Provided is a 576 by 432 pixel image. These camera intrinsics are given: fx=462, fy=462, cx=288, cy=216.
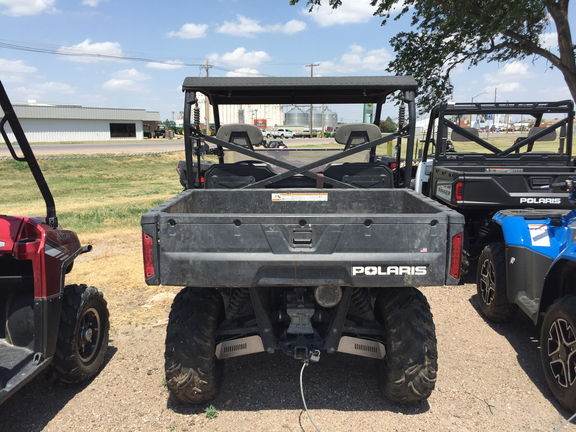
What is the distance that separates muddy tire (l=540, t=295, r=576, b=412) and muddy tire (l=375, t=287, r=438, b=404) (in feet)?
2.97

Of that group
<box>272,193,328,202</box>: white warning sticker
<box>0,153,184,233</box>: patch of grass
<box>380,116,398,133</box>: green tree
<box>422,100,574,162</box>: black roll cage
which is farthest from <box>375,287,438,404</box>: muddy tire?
<box>0,153,184,233</box>: patch of grass

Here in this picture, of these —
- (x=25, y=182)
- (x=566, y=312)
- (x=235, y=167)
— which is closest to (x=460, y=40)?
(x=235, y=167)

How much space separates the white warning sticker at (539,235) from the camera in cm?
402

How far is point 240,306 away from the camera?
11.3 ft

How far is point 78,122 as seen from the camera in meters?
52.3

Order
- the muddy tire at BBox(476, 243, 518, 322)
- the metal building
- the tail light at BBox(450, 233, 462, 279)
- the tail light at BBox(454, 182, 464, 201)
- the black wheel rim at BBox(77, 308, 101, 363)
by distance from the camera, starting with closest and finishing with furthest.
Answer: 1. the tail light at BBox(450, 233, 462, 279)
2. the black wheel rim at BBox(77, 308, 101, 363)
3. the muddy tire at BBox(476, 243, 518, 322)
4. the tail light at BBox(454, 182, 464, 201)
5. the metal building

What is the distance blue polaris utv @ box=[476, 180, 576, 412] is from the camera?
3168mm

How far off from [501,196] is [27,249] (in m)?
4.94

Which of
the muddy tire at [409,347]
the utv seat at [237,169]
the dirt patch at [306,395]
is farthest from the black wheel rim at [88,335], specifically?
the muddy tire at [409,347]

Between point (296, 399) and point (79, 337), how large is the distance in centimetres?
168

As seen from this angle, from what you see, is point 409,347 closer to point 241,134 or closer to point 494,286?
point 494,286

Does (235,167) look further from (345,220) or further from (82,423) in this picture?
(82,423)

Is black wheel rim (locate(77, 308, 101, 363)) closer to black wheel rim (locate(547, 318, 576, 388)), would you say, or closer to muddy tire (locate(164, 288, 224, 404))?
muddy tire (locate(164, 288, 224, 404))

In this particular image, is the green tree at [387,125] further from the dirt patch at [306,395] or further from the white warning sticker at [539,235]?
the dirt patch at [306,395]
